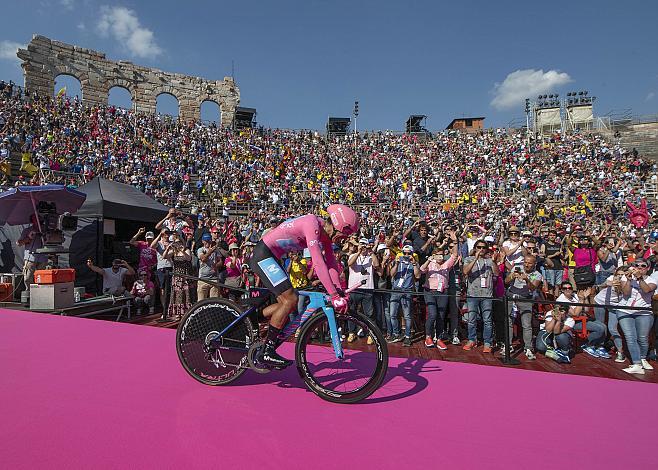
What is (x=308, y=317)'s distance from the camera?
131 inches

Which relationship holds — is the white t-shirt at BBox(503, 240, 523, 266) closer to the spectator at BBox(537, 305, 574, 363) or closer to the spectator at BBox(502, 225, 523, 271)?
the spectator at BBox(502, 225, 523, 271)

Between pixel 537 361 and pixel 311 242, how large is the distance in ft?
14.7

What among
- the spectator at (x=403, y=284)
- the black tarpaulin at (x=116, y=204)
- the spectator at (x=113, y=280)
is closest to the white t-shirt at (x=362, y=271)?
the spectator at (x=403, y=284)

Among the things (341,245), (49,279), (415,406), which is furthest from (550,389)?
(49,279)

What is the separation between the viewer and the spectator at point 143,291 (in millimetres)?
8289

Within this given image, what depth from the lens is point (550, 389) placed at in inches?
142

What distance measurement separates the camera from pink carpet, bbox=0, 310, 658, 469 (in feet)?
7.60

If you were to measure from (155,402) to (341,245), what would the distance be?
5.11 m

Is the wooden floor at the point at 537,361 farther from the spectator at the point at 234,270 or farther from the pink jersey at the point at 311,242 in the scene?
the spectator at the point at 234,270

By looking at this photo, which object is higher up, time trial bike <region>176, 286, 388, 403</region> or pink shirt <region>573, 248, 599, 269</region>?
pink shirt <region>573, 248, 599, 269</region>

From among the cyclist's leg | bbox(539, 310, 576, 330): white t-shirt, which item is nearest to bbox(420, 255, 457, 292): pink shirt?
bbox(539, 310, 576, 330): white t-shirt

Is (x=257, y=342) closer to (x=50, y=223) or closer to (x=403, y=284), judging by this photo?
(x=403, y=284)

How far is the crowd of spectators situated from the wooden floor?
0.18m

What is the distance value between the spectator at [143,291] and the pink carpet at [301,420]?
4192 mm
